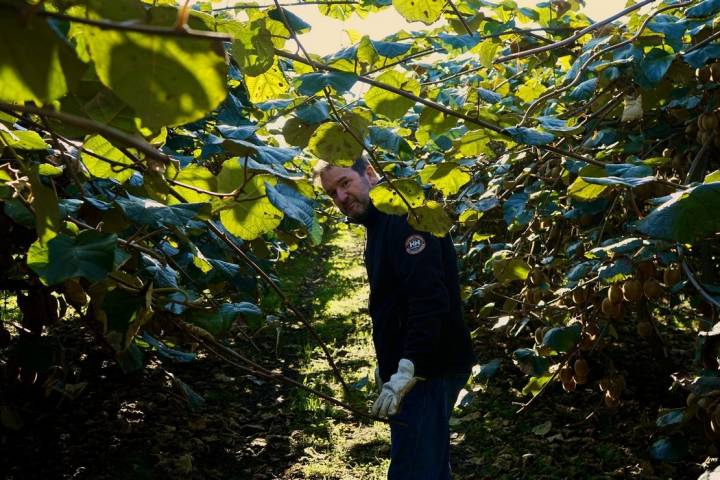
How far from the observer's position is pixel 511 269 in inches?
114

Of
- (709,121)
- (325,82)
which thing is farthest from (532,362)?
(325,82)

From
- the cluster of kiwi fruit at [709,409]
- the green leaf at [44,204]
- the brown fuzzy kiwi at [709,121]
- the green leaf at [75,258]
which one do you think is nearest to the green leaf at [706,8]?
the brown fuzzy kiwi at [709,121]

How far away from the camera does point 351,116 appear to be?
1219mm

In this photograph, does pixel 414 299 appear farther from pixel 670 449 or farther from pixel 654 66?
pixel 654 66

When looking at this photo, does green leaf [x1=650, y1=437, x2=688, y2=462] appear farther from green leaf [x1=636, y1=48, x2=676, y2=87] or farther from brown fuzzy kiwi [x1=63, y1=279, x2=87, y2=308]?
brown fuzzy kiwi [x1=63, y1=279, x2=87, y2=308]

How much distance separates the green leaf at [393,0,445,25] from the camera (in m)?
1.30

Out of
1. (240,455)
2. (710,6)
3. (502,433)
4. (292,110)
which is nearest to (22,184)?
(292,110)

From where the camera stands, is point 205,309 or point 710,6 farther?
point 710,6

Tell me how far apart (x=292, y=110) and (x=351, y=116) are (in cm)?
10

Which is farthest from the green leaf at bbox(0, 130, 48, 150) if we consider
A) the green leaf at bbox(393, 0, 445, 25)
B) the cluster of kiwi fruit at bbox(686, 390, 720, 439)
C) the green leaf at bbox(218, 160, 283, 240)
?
the cluster of kiwi fruit at bbox(686, 390, 720, 439)

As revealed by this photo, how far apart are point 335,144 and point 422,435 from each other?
185 centimetres

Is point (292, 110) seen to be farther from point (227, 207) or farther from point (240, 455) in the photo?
point (240, 455)

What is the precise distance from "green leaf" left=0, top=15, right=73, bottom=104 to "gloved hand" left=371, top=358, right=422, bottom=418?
2.19 m

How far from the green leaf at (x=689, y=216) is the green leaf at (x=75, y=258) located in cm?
92
